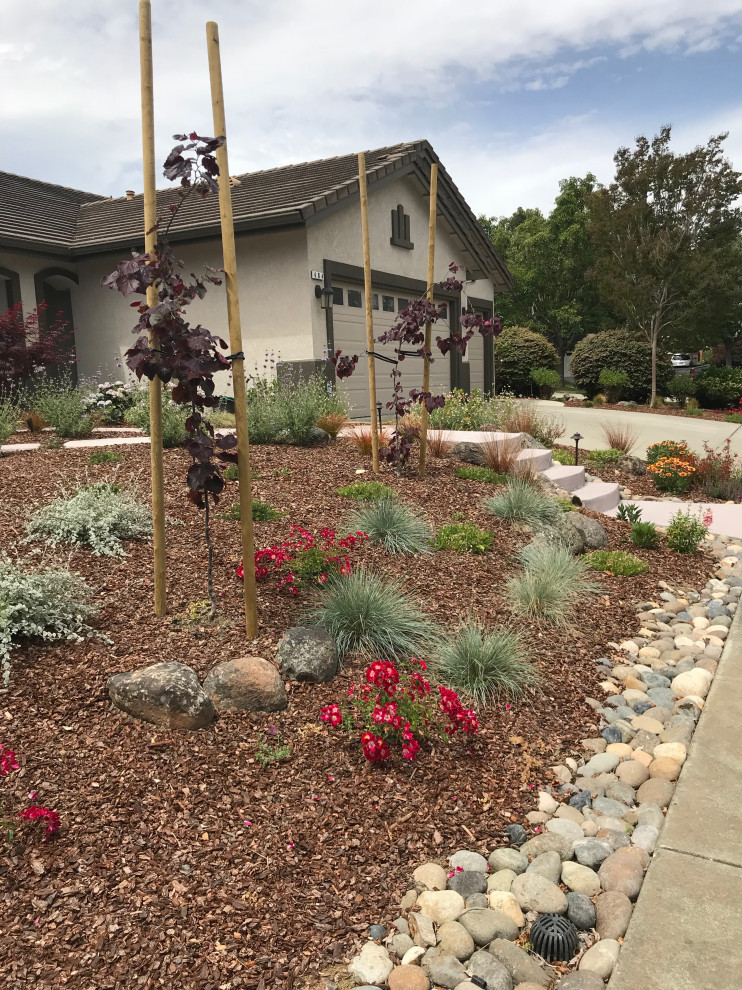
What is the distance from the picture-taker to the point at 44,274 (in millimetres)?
13453

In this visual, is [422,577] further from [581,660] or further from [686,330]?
[686,330]

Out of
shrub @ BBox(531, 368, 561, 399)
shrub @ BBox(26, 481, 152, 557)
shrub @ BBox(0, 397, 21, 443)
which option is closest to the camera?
shrub @ BBox(26, 481, 152, 557)

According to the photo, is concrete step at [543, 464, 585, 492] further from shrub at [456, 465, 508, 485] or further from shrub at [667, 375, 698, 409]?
shrub at [667, 375, 698, 409]

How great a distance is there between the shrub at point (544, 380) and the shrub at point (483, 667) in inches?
761

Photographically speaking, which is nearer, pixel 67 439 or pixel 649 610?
pixel 649 610

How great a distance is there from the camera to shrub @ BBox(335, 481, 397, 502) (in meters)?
5.92

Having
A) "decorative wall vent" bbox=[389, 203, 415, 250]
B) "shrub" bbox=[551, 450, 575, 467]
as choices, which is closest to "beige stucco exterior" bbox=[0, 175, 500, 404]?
"decorative wall vent" bbox=[389, 203, 415, 250]

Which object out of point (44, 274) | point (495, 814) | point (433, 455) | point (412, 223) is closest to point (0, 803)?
point (495, 814)

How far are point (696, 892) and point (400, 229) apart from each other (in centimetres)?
1397

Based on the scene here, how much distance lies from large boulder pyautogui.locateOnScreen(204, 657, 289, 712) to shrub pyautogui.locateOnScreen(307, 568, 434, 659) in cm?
54

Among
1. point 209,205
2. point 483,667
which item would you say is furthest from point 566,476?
point 209,205

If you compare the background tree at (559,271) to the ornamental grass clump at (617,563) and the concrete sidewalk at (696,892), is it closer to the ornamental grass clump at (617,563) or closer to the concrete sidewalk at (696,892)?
the ornamental grass clump at (617,563)

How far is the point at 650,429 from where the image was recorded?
13.4 metres

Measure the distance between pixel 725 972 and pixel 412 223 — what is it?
14.9 m
